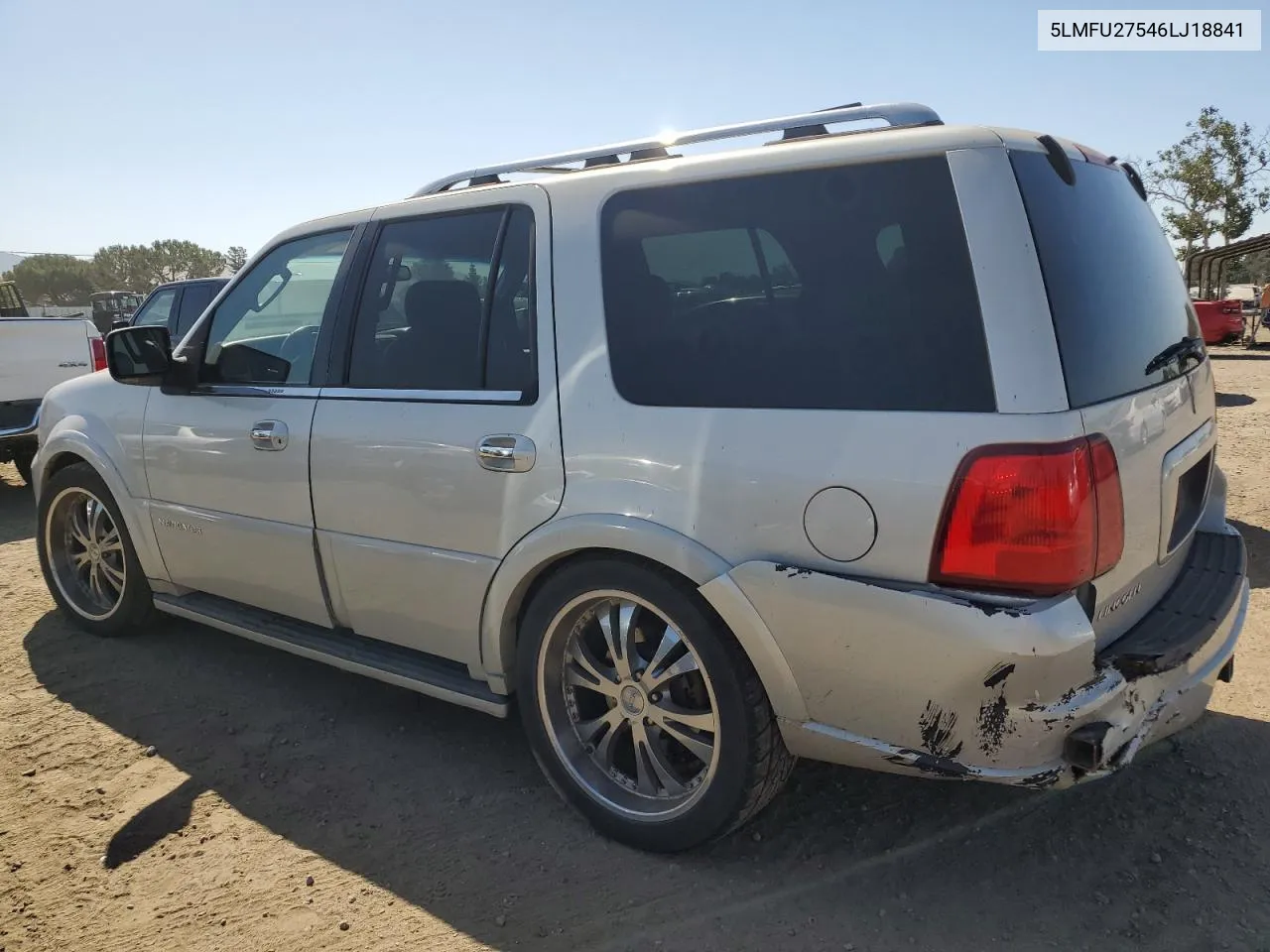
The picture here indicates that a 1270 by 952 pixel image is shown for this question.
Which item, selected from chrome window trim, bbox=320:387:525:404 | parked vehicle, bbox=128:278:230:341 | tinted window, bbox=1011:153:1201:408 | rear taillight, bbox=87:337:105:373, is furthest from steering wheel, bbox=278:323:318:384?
parked vehicle, bbox=128:278:230:341

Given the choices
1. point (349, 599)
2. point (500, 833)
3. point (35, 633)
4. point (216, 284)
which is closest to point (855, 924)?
point (500, 833)

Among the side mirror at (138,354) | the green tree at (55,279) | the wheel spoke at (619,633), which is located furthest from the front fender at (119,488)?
the green tree at (55,279)

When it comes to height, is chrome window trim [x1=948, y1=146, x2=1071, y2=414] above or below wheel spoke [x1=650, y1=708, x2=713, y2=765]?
above

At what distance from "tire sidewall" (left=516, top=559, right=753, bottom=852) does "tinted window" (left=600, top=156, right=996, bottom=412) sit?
0.52 m

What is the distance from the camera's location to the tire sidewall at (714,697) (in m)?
2.37

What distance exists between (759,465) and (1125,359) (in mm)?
947

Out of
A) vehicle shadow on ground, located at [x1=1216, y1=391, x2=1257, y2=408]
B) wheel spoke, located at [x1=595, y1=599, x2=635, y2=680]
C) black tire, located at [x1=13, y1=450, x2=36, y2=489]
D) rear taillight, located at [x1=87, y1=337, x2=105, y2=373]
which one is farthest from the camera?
vehicle shadow on ground, located at [x1=1216, y1=391, x2=1257, y2=408]

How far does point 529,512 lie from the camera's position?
2.64 meters

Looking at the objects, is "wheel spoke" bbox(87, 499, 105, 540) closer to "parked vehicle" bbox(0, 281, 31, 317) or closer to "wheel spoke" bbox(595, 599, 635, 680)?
"wheel spoke" bbox(595, 599, 635, 680)

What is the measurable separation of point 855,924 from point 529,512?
141 centimetres

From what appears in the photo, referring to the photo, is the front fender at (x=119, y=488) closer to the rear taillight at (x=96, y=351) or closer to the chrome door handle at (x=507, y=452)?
the chrome door handle at (x=507, y=452)

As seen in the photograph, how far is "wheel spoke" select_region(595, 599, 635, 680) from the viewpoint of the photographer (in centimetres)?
260

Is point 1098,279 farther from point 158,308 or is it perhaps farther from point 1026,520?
point 158,308

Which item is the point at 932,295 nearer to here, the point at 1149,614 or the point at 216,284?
the point at 1149,614
